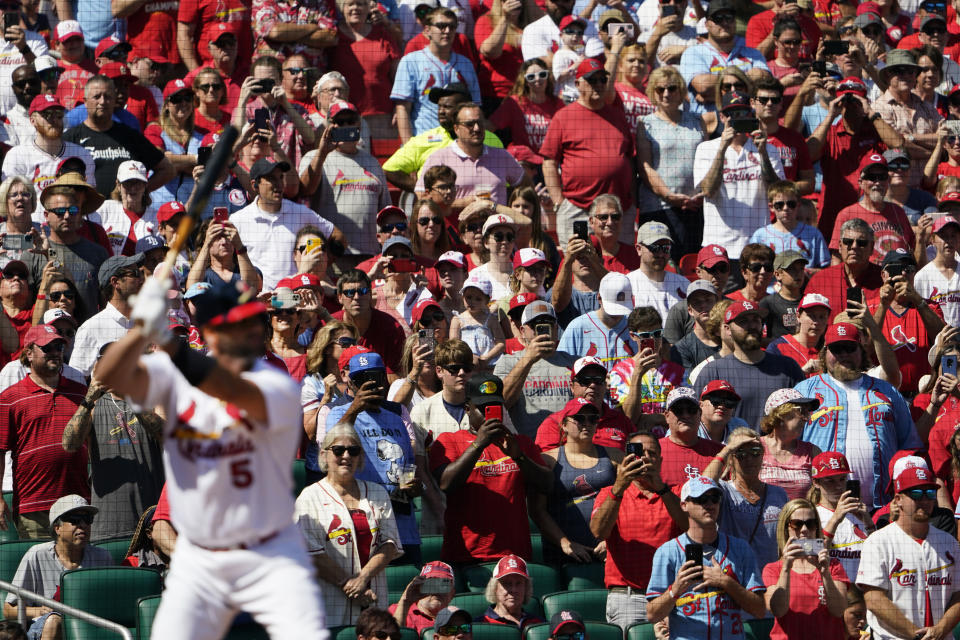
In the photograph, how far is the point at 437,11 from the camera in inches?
521

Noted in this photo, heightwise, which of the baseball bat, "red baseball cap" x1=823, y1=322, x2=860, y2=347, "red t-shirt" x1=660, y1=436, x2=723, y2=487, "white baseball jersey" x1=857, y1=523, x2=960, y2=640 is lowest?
"white baseball jersey" x1=857, y1=523, x2=960, y2=640

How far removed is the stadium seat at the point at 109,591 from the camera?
8297mm

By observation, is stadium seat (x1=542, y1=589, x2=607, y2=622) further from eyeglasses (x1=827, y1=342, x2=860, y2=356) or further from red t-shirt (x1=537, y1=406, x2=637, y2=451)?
eyeglasses (x1=827, y1=342, x2=860, y2=356)

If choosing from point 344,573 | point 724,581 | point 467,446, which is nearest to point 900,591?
point 724,581

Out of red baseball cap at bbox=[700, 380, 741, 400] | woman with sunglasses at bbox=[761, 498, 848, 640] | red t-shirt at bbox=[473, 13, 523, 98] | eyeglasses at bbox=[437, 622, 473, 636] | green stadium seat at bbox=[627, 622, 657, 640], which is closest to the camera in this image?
eyeglasses at bbox=[437, 622, 473, 636]

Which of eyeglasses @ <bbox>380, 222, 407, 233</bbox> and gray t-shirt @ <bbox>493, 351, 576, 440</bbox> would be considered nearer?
gray t-shirt @ <bbox>493, 351, 576, 440</bbox>

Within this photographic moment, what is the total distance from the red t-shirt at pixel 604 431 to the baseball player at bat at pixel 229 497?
417 centimetres

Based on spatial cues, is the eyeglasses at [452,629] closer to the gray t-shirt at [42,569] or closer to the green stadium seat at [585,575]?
the green stadium seat at [585,575]

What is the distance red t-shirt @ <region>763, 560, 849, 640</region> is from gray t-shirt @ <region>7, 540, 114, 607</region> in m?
3.68

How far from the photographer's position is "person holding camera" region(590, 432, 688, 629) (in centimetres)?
871

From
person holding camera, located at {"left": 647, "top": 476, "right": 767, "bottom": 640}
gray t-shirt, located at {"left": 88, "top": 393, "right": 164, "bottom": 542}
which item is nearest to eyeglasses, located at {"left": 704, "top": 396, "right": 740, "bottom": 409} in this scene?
person holding camera, located at {"left": 647, "top": 476, "right": 767, "bottom": 640}

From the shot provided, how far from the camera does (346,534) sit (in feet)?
27.6

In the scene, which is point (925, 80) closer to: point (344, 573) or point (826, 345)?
point (826, 345)

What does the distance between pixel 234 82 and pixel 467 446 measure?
16.8 feet
